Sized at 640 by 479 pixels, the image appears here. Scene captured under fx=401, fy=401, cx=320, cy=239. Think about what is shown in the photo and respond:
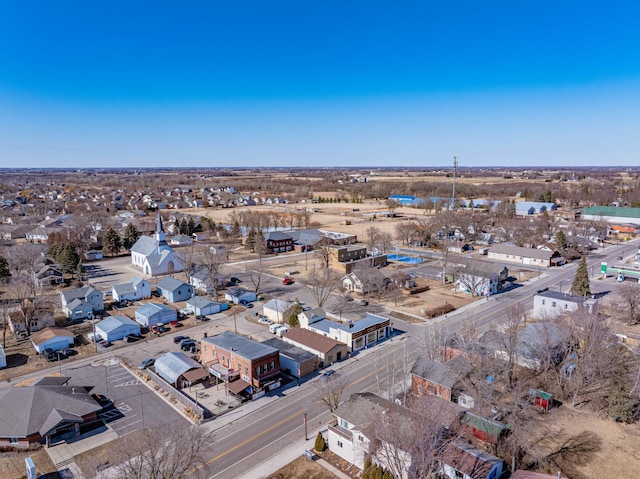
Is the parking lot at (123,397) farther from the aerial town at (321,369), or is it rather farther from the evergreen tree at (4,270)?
the evergreen tree at (4,270)

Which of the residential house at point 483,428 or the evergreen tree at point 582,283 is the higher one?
the evergreen tree at point 582,283

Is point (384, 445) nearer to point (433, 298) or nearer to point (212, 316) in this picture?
point (212, 316)

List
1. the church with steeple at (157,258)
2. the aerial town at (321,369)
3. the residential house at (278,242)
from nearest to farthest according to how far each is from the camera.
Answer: the aerial town at (321,369)
the church with steeple at (157,258)
the residential house at (278,242)

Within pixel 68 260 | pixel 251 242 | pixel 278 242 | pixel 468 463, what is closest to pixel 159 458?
pixel 468 463

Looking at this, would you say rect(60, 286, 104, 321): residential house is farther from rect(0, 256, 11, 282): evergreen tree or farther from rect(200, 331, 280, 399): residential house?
rect(200, 331, 280, 399): residential house

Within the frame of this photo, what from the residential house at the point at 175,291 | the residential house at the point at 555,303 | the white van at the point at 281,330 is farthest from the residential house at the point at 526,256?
the residential house at the point at 175,291

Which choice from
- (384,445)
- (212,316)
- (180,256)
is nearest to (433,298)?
(212,316)

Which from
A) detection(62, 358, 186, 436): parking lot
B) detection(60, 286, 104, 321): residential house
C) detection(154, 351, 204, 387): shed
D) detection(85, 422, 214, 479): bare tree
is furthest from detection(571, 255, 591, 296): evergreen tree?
detection(60, 286, 104, 321): residential house
